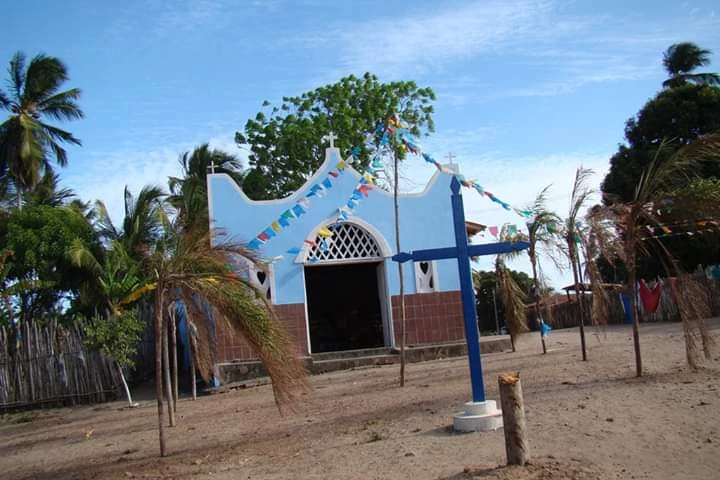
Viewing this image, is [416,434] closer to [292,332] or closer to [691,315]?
[691,315]

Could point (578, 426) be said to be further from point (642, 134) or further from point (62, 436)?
point (642, 134)

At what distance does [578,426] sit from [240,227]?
10129mm

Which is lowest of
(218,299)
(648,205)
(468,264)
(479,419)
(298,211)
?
(479,419)

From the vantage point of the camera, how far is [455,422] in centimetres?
709

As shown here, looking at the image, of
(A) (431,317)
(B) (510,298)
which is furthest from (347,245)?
(B) (510,298)

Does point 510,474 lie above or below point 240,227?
below

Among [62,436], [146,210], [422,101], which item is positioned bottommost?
[62,436]

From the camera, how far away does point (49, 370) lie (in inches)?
575

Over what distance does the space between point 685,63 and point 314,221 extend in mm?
18371

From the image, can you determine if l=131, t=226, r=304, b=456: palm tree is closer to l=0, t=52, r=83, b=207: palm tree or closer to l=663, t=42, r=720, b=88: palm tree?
l=0, t=52, r=83, b=207: palm tree

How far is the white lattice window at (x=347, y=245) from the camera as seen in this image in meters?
15.8

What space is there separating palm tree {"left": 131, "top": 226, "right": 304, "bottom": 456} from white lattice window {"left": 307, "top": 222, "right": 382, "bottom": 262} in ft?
23.8

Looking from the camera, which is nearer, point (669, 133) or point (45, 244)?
point (45, 244)

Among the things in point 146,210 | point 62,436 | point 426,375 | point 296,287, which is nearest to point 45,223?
point 146,210
